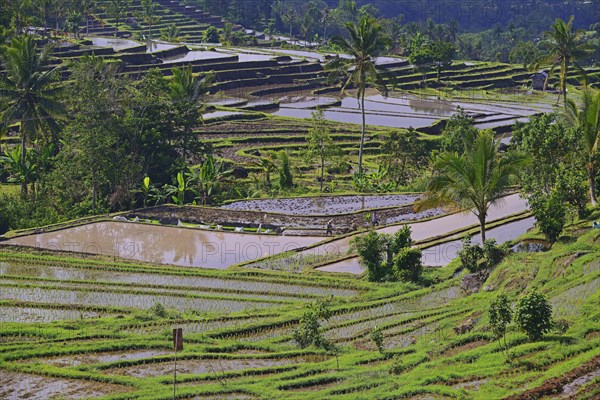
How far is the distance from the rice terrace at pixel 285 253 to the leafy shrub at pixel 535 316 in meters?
0.05

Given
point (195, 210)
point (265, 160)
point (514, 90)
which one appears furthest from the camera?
point (514, 90)

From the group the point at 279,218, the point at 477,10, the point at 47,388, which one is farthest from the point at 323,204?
the point at 477,10

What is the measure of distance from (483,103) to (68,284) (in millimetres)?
40459

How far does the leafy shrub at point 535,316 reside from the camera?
40.8 feet

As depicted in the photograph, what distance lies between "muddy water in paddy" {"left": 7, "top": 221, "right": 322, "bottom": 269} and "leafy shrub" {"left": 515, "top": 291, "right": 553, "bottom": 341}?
956 centimetres

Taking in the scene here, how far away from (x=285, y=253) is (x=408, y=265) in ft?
12.0

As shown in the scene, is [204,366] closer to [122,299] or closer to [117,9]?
[122,299]

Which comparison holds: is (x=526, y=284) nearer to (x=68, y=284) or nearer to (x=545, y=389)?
(x=545, y=389)

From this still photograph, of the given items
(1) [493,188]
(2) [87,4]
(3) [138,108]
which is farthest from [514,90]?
(1) [493,188]

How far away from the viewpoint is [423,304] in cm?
1711

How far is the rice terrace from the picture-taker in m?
12.7

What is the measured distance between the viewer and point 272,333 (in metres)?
15.8

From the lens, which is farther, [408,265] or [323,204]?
[323,204]

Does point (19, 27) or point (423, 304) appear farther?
point (19, 27)
